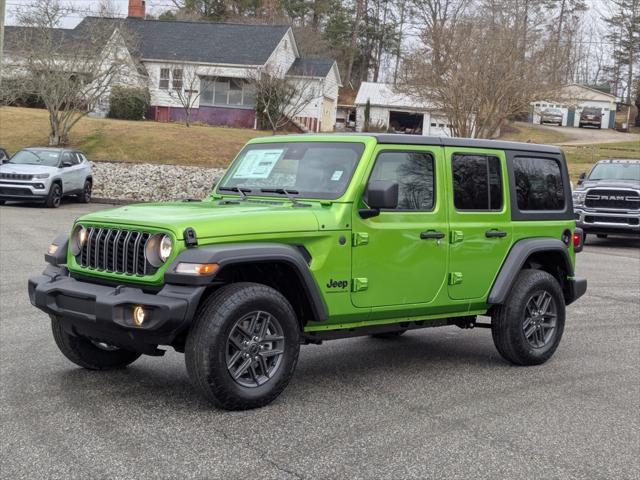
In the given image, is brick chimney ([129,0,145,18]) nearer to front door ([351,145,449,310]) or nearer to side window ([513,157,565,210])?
side window ([513,157,565,210])

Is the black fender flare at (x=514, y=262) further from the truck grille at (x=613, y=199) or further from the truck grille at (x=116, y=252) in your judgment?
the truck grille at (x=613, y=199)

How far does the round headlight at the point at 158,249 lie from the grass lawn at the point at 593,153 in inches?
1240

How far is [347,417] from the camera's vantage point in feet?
18.6

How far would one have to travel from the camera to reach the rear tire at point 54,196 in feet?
76.7

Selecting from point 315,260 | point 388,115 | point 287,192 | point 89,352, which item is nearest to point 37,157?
point 89,352

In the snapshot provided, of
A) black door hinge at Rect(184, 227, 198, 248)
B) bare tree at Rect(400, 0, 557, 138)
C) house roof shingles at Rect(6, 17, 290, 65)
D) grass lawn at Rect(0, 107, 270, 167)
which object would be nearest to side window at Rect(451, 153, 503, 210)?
black door hinge at Rect(184, 227, 198, 248)

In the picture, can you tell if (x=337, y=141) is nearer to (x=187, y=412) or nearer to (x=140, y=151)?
(x=187, y=412)

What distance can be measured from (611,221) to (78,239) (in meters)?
16.4

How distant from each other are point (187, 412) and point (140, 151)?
29402mm

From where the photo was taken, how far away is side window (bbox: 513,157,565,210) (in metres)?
7.61

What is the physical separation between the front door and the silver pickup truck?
13.5m

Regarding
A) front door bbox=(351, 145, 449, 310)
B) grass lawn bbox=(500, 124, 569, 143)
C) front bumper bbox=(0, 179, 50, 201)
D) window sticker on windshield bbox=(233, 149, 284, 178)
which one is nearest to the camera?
front door bbox=(351, 145, 449, 310)

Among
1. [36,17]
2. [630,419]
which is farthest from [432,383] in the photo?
[36,17]

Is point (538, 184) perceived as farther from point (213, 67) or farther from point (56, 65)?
point (213, 67)
